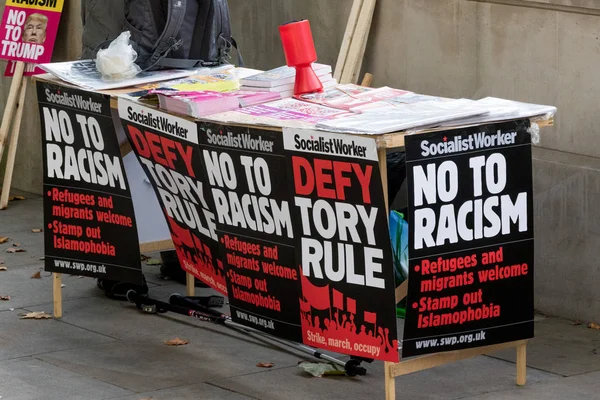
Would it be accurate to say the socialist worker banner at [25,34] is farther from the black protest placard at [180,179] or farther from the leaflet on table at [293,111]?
the leaflet on table at [293,111]

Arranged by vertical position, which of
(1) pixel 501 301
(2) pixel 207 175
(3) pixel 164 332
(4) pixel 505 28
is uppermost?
(4) pixel 505 28

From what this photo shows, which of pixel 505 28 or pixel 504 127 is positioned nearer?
pixel 504 127

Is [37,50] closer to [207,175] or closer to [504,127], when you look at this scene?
[207,175]

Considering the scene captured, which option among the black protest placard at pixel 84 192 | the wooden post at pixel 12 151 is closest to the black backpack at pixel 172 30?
the black protest placard at pixel 84 192

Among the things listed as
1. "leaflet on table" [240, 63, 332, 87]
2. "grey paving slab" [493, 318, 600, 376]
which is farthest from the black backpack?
"grey paving slab" [493, 318, 600, 376]

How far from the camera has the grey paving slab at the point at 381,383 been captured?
5.88 metres

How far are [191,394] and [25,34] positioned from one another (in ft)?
17.1

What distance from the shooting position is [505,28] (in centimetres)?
727

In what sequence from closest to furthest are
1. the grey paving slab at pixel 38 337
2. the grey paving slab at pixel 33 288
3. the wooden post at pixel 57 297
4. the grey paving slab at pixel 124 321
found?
the grey paving slab at pixel 38 337
the grey paving slab at pixel 124 321
the wooden post at pixel 57 297
the grey paving slab at pixel 33 288

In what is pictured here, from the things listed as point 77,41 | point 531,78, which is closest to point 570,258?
point 531,78

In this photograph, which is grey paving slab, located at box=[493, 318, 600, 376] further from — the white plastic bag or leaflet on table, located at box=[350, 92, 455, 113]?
the white plastic bag

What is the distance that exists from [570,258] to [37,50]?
5.14m

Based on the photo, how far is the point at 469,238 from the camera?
5.46 metres

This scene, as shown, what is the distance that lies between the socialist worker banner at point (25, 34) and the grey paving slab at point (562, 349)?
16.7ft
